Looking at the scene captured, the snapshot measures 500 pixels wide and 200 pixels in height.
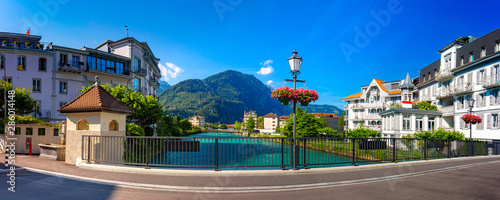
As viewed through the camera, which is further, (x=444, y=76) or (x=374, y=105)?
(x=374, y=105)

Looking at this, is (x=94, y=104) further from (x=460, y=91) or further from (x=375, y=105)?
(x=375, y=105)

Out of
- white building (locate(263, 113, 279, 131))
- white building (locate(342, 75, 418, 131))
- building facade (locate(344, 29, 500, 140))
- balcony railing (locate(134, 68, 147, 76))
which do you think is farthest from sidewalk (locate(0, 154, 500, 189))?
white building (locate(263, 113, 279, 131))

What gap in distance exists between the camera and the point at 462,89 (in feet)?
100

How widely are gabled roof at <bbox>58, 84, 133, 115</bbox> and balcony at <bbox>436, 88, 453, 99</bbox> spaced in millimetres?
38316

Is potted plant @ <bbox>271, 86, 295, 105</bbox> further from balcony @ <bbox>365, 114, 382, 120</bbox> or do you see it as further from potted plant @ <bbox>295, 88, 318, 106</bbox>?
balcony @ <bbox>365, 114, 382, 120</bbox>

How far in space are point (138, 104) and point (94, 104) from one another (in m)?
18.0

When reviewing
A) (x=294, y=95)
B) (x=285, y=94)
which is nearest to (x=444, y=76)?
(x=294, y=95)

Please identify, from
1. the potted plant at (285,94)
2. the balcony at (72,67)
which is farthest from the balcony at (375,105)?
the balcony at (72,67)

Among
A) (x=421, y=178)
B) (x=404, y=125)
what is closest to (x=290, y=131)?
(x=404, y=125)

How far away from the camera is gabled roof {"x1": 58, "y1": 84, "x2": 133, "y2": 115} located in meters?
9.51

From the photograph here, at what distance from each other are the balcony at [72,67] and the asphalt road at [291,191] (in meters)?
29.9

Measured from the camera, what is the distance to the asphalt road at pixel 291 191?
6095 mm

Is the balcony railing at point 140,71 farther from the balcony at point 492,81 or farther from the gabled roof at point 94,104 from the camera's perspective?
Result: the balcony at point 492,81

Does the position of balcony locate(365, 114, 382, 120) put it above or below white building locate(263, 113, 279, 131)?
above
